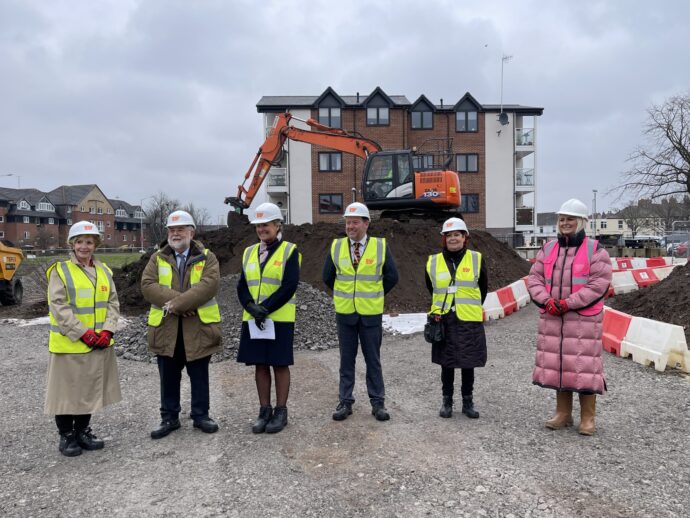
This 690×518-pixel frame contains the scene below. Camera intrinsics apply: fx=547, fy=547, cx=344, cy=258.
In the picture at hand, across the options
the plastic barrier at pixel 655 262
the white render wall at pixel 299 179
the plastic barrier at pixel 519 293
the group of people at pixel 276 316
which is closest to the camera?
the group of people at pixel 276 316

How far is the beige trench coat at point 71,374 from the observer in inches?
177

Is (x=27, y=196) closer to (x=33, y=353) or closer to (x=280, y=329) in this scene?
(x=33, y=353)

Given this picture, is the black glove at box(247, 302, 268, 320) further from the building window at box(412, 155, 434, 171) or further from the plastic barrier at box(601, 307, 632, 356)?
the building window at box(412, 155, 434, 171)

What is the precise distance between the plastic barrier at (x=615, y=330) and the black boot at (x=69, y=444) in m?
7.38

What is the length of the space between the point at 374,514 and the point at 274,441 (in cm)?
158

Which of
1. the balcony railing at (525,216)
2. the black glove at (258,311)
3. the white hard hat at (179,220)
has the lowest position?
the black glove at (258,311)

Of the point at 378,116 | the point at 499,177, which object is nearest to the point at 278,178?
the point at 378,116

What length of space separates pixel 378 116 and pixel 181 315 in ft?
109

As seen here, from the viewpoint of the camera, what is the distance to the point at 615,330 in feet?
28.6

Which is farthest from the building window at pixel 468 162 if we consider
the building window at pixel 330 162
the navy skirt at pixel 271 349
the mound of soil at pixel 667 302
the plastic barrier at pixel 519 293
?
the navy skirt at pixel 271 349

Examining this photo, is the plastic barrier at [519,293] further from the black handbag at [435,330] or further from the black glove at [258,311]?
the black glove at [258,311]

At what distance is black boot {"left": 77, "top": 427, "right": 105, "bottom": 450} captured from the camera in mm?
4746

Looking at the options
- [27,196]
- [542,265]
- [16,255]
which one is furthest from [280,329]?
[27,196]

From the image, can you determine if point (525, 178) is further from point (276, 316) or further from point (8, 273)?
point (276, 316)
